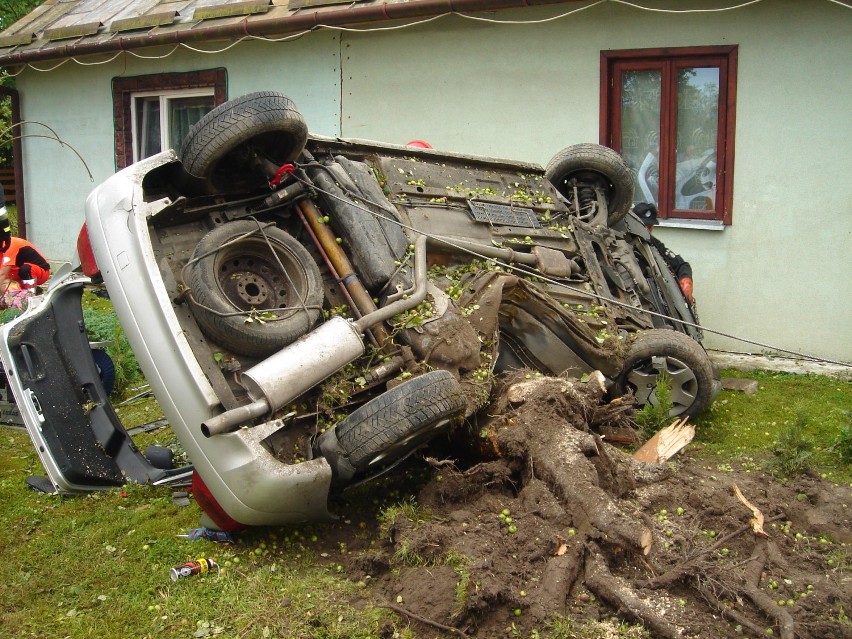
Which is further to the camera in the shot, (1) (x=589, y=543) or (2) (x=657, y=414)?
(2) (x=657, y=414)

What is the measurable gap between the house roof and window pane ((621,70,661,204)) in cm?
120

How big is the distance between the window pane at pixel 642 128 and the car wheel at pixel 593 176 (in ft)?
5.82

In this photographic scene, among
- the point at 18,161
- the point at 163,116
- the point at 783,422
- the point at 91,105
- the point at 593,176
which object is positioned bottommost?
the point at 783,422

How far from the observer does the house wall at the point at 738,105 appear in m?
8.12

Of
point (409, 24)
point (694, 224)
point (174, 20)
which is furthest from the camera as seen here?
point (174, 20)

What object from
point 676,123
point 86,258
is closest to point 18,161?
point 86,258

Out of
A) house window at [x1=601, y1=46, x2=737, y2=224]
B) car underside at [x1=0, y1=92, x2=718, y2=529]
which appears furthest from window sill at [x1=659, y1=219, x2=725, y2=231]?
car underside at [x1=0, y1=92, x2=718, y2=529]

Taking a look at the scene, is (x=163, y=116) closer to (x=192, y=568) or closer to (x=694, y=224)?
(x=694, y=224)

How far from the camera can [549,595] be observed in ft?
11.6

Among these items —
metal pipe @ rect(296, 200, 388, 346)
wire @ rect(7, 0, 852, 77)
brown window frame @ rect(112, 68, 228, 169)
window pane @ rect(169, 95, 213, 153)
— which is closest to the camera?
metal pipe @ rect(296, 200, 388, 346)

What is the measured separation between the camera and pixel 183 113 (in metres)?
12.4

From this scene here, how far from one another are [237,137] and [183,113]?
8286mm

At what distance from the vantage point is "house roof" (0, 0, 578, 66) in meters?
9.54

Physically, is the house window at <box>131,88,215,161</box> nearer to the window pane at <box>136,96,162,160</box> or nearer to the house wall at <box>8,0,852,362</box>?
the window pane at <box>136,96,162,160</box>
